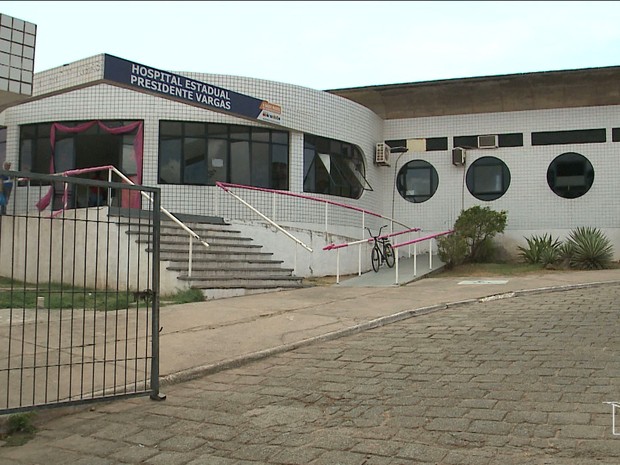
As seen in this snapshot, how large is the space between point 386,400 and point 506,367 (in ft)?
5.20

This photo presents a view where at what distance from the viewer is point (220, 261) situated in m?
13.1

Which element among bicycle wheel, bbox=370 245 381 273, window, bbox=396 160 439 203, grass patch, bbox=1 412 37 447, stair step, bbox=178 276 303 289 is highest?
window, bbox=396 160 439 203

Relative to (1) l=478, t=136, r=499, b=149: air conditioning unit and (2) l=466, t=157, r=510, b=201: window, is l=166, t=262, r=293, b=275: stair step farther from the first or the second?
(1) l=478, t=136, r=499, b=149: air conditioning unit

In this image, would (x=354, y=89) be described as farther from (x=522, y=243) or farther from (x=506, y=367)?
(x=506, y=367)

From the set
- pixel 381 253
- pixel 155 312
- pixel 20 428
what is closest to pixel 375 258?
pixel 381 253

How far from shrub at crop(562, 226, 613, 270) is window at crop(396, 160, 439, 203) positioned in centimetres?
522

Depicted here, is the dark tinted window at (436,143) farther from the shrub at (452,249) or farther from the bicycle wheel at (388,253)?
the bicycle wheel at (388,253)

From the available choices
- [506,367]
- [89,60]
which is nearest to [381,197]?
[89,60]

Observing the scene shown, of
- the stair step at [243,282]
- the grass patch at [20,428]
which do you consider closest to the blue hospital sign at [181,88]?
the stair step at [243,282]

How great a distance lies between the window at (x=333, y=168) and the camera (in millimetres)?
18438

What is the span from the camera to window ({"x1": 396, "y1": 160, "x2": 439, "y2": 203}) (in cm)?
2103

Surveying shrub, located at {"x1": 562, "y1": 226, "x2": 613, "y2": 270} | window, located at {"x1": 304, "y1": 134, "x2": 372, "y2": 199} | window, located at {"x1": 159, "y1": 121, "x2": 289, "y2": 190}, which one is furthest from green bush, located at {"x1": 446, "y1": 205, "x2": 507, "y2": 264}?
window, located at {"x1": 159, "y1": 121, "x2": 289, "y2": 190}

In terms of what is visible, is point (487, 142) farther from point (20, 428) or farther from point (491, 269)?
point (20, 428)

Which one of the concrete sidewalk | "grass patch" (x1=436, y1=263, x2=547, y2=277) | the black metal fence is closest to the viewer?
the black metal fence
